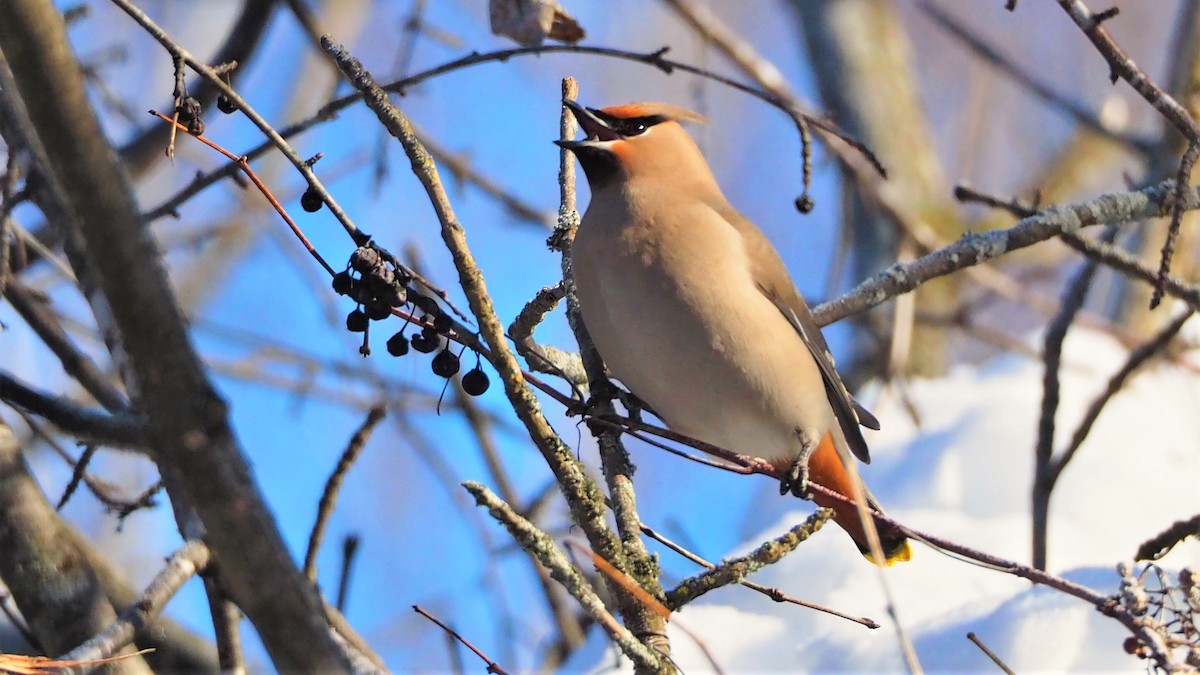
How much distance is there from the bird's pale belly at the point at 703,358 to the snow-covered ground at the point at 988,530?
0.43m

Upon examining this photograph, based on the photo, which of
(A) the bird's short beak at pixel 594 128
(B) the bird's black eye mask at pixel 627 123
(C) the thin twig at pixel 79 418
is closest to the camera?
(C) the thin twig at pixel 79 418

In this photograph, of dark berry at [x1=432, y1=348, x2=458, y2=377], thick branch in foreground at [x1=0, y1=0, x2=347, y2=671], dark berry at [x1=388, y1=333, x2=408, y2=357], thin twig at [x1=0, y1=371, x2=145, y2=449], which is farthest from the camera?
dark berry at [x1=388, y1=333, x2=408, y2=357]

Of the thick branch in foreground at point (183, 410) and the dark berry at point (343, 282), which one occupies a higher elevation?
the dark berry at point (343, 282)

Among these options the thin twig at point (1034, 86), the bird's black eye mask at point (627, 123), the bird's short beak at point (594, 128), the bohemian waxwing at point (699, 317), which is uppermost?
the thin twig at point (1034, 86)

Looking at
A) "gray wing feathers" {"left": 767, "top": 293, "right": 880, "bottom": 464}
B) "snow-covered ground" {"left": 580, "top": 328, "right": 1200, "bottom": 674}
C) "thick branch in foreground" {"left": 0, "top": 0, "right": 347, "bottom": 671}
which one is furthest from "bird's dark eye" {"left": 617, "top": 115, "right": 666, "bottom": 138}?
"thick branch in foreground" {"left": 0, "top": 0, "right": 347, "bottom": 671}

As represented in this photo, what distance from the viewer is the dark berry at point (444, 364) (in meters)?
2.21

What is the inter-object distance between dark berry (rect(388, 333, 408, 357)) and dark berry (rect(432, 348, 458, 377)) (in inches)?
4.8

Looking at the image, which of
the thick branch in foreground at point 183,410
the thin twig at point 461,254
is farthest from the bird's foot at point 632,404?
the thick branch in foreground at point 183,410

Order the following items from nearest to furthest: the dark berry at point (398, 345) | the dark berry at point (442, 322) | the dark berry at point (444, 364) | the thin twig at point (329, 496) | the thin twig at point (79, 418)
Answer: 1. the thin twig at point (79, 418)
2. the dark berry at point (442, 322)
3. the dark berry at point (444, 364)
4. the dark berry at point (398, 345)
5. the thin twig at point (329, 496)

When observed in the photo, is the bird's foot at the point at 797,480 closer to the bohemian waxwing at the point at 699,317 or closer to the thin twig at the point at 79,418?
the bohemian waxwing at the point at 699,317

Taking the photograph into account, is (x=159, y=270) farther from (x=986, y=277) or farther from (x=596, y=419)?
(x=986, y=277)

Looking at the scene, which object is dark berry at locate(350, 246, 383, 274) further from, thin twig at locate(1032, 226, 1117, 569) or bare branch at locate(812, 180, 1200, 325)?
thin twig at locate(1032, 226, 1117, 569)

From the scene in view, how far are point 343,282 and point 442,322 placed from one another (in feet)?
0.55

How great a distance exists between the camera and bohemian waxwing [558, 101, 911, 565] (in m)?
2.81
